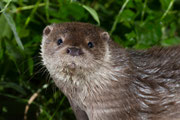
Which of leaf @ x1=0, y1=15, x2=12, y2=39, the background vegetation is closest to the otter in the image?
the background vegetation

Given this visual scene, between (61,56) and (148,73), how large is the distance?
0.69m

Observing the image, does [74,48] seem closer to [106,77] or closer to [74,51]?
[74,51]

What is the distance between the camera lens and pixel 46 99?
3.40m

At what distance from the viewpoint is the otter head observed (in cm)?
222

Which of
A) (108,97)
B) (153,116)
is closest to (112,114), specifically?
(108,97)

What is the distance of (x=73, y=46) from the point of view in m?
2.21

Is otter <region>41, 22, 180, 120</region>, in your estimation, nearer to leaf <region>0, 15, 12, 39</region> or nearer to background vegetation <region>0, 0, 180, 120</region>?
background vegetation <region>0, 0, 180, 120</region>

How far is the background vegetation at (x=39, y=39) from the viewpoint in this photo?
316 cm

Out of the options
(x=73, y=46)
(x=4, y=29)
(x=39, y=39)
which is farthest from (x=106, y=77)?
(x=4, y=29)

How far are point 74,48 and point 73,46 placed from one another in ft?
0.08

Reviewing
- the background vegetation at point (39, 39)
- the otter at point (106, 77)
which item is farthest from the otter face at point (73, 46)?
the background vegetation at point (39, 39)

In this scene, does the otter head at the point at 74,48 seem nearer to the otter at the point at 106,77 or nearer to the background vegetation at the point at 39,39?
the otter at the point at 106,77

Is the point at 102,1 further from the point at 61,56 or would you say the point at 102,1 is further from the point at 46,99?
the point at 61,56

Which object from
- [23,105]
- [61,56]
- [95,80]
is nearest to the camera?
[61,56]
